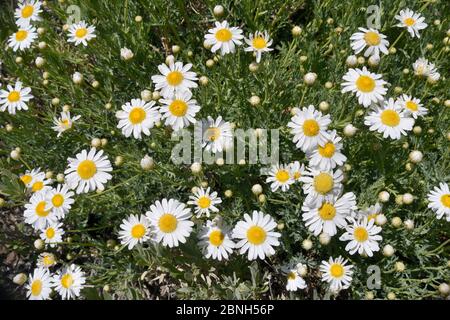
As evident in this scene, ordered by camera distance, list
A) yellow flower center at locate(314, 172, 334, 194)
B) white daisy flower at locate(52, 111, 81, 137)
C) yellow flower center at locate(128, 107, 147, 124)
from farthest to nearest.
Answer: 1. white daisy flower at locate(52, 111, 81, 137)
2. yellow flower center at locate(128, 107, 147, 124)
3. yellow flower center at locate(314, 172, 334, 194)

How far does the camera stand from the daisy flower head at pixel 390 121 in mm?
2904

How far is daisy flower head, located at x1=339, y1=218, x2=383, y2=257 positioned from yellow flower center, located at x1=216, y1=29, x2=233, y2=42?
166 cm

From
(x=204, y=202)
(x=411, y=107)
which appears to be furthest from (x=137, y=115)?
(x=411, y=107)

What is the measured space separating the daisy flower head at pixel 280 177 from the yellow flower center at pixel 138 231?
949mm

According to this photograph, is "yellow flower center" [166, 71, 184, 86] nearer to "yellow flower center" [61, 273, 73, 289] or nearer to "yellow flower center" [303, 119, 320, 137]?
"yellow flower center" [303, 119, 320, 137]

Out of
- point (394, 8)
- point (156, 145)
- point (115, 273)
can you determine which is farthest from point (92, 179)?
point (394, 8)

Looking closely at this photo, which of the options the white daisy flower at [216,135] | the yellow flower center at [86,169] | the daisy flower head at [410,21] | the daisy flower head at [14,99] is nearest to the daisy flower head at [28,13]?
the daisy flower head at [14,99]

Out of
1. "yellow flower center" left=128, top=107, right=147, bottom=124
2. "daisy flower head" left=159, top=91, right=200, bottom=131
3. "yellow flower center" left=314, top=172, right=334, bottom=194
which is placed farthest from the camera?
"yellow flower center" left=128, top=107, right=147, bottom=124

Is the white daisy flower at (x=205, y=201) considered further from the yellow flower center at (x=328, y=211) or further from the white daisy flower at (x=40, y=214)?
the white daisy flower at (x=40, y=214)

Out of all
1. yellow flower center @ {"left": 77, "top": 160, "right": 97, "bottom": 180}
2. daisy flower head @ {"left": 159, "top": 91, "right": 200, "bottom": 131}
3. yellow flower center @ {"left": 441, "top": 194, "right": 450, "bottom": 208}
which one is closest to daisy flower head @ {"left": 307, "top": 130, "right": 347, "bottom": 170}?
yellow flower center @ {"left": 441, "top": 194, "right": 450, "bottom": 208}

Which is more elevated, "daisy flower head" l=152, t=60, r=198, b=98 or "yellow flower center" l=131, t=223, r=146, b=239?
"daisy flower head" l=152, t=60, r=198, b=98

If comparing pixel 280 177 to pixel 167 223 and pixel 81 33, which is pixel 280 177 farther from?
pixel 81 33

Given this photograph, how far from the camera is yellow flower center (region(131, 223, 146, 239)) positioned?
9.53ft

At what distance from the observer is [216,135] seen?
310cm
